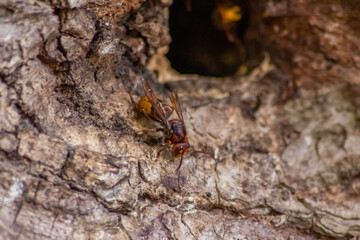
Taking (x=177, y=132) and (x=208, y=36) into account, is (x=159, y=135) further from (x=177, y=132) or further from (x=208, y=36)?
(x=208, y=36)

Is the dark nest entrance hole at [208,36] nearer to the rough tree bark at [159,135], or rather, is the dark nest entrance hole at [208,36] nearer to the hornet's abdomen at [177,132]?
the rough tree bark at [159,135]

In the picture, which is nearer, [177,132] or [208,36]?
[177,132]

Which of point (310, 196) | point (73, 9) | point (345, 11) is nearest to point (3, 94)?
point (73, 9)

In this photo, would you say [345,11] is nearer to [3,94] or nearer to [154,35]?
[154,35]

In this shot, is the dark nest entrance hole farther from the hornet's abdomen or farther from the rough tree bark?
the hornet's abdomen

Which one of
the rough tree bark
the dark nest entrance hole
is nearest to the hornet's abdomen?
the rough tree bark

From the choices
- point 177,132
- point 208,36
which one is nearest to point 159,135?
point 177,132
